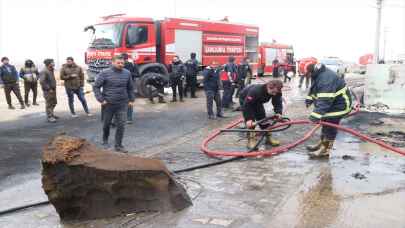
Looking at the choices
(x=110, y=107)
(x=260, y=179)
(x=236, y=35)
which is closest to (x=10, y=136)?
(x=110, y=107)

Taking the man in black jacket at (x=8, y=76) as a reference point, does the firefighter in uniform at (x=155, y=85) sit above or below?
below

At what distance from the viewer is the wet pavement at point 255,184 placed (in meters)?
4.61

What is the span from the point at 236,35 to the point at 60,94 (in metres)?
9.28

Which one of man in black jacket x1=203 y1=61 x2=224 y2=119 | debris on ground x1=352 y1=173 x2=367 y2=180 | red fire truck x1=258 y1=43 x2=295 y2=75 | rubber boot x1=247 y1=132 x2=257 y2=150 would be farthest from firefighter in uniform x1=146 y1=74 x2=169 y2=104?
red fire truck x1=258 y1=43 x2=295 y2=75

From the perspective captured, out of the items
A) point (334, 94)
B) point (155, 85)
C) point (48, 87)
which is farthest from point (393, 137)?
point (155, 85)

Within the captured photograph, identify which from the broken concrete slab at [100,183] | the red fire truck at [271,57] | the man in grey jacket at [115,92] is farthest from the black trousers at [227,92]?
the red fire truck at [271,57]

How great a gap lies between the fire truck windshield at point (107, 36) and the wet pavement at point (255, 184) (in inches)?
290

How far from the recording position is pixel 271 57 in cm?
3409

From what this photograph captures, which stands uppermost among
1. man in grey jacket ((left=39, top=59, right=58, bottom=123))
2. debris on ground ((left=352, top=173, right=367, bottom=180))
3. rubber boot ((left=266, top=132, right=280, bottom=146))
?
man in grey jacket ((left=39, top=59, right=58, bottom=123))

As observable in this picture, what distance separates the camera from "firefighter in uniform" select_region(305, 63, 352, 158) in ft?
22.9

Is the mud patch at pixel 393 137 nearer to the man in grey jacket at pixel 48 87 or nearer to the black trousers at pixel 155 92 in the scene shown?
the man in grey jacket at pixel 48 87

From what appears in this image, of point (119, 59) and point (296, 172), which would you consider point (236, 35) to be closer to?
point (119, 59)

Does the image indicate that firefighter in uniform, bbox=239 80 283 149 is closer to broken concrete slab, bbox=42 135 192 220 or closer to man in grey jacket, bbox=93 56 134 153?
man in grey jacket, bbox=93 56 134 153

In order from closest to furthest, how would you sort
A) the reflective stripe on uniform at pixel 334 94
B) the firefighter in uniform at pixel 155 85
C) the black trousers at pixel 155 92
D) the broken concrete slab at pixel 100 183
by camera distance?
the broken concrete slab at pixel 100 183
the reflective stripe on uniform at pixel 334 94
the black trousers at pixel 155 92
the firefighter in uniform at pixel 155 85
